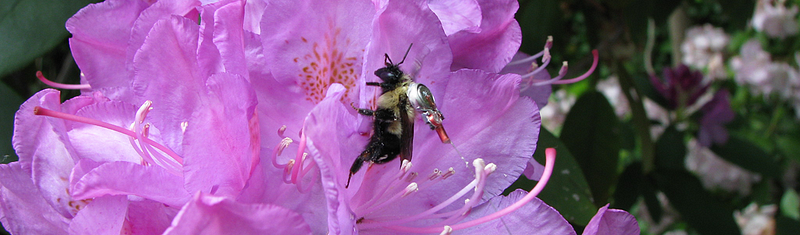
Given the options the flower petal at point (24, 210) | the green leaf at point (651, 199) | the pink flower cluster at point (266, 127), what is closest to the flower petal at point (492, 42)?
the pink flower cluster at point (266, 127)

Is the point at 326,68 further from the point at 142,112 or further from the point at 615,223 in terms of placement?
the point at 615,223

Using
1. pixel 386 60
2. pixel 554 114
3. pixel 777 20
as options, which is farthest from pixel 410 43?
pixel 777 20

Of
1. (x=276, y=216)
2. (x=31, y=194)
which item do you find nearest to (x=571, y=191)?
(x=276, y=216)

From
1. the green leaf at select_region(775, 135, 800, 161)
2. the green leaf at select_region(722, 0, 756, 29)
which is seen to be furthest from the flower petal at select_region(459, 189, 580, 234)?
the green leaf at select_region(775, 135, 800, 161)

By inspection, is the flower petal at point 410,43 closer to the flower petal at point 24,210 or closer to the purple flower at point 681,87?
the flower petal at point 24,210

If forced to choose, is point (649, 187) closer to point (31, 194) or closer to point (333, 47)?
point (333, 47)

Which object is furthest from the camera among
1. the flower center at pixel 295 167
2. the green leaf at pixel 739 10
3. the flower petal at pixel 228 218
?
the green leaf at pixel 739 10

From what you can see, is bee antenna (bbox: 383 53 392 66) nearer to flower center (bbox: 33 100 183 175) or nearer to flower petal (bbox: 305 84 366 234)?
flower petal (bbox: 305 84 366 234)
